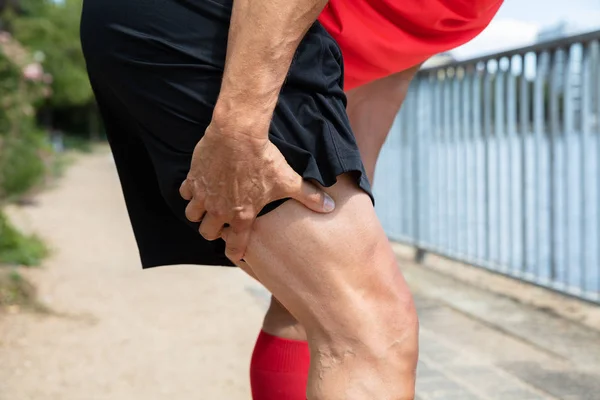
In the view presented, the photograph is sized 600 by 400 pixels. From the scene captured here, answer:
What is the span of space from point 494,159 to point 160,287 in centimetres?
218

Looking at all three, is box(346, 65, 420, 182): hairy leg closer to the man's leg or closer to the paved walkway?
the man's leg

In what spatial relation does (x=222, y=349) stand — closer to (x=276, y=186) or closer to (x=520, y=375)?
(x=520, y=375)

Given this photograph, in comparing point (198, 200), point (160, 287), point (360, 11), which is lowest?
point (160, 287)

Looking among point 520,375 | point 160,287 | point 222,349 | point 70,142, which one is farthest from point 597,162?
point 70,142

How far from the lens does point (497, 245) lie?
4.38 m

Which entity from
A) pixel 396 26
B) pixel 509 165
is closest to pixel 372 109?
pixel 396 26

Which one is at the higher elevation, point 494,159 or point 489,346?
point 494,159

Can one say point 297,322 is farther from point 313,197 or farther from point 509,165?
point 509,165

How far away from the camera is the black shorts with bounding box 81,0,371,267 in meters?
1.01

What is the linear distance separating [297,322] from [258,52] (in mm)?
682

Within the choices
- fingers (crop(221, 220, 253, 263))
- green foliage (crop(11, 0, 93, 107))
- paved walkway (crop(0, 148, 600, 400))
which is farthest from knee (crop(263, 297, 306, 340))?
green foliage (crop(11, 0, 93, 107))

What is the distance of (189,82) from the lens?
3.31 ft

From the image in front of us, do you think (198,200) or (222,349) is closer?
(198,200)

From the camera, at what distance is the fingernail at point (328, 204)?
1.00m
